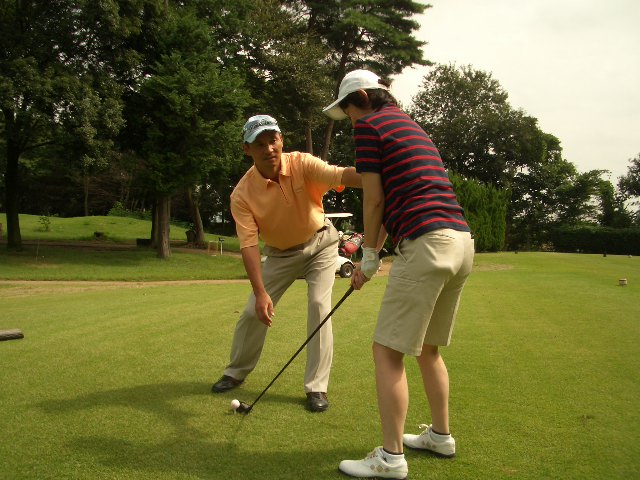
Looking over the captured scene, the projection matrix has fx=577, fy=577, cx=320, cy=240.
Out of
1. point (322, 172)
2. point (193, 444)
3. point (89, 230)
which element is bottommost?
point (193, 444)

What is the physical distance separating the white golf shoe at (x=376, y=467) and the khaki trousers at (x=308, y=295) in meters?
1.28

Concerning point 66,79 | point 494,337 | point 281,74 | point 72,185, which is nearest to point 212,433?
point 494,337

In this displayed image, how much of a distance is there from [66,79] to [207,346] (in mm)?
15656

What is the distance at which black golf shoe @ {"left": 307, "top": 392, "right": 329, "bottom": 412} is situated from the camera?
12.7 feet

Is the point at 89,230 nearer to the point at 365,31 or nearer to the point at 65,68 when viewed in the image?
the point at 65,68

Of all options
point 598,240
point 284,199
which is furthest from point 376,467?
point 598,240

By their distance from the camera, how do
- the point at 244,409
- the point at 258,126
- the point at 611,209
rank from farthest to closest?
the point at 611,209 < the point at 258,126 < the point at 244,409

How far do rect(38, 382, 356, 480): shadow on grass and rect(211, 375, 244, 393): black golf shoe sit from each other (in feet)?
0.51

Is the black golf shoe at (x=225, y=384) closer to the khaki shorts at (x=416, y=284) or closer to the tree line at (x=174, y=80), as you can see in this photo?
the khaki shorts at (x=416, y=284)

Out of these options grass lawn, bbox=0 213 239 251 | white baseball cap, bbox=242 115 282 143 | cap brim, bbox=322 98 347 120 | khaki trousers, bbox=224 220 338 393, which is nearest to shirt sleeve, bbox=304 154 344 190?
white baseball cap, bbox=242 115 282 143

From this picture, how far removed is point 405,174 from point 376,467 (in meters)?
1.47

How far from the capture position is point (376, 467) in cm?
285

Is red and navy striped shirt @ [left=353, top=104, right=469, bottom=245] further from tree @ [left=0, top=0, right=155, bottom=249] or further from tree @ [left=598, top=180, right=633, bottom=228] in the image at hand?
tree @ [left=598, top=180, right=633, bottom=228]

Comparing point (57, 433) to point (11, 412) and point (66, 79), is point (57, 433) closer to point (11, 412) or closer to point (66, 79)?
point (11, 412)
